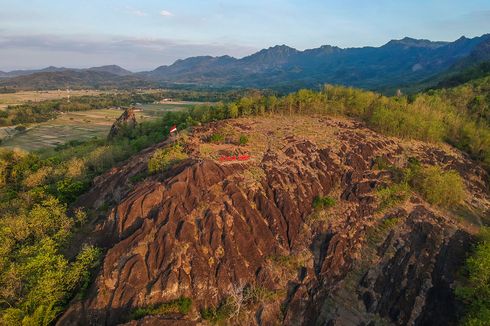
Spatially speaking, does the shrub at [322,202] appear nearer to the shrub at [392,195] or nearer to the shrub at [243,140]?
the shrub at [392,195]

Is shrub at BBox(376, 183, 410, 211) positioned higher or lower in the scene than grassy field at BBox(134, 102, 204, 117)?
higher

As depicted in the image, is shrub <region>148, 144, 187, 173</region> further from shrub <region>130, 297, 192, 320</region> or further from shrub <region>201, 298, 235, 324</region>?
shrub <region>201, 298, 235, 324</region>

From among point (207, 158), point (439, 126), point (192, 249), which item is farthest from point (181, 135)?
point (439, 126)

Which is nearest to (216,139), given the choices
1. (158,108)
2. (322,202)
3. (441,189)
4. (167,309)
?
(322,202)

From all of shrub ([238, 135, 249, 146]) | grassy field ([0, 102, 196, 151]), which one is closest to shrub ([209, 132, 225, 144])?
shrub ([238, 135, 249, 146])

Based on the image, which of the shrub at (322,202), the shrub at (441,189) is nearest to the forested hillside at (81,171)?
the shrub at (441,189)

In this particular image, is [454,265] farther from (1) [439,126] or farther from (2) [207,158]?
(1) [439,126]
